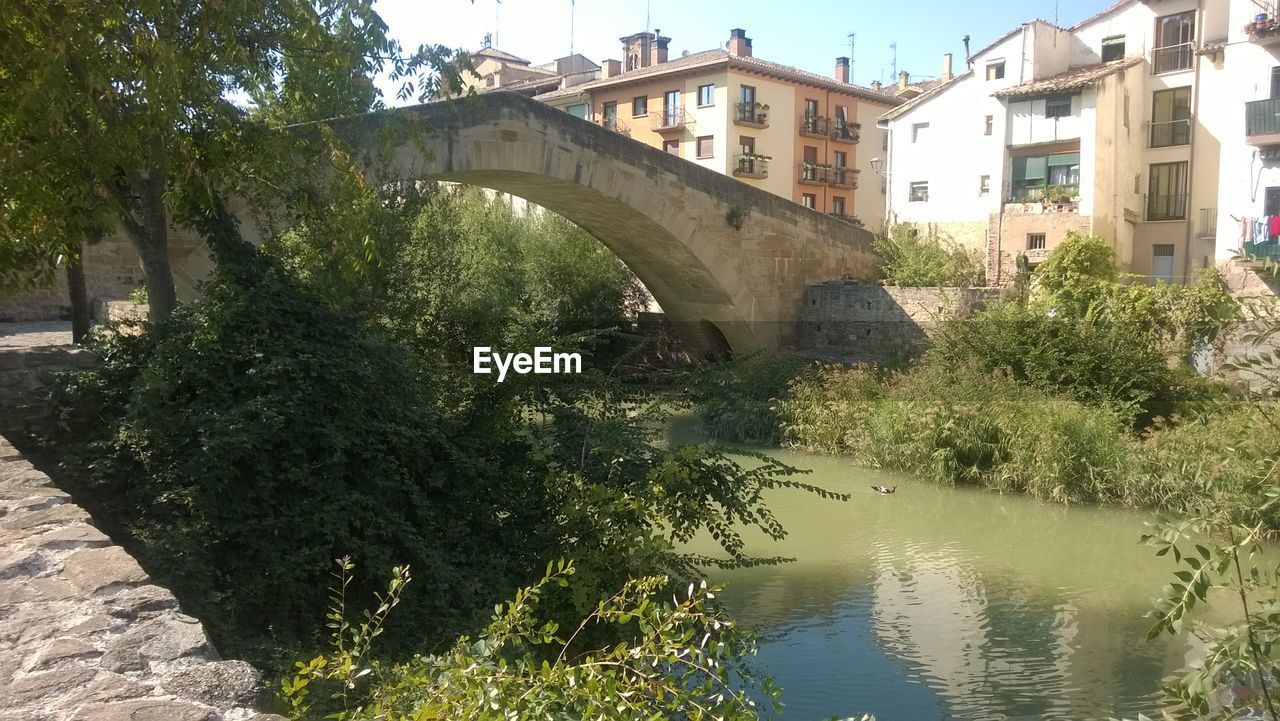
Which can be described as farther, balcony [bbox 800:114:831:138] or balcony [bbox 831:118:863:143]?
balcony [bbox 831:118:863:143]

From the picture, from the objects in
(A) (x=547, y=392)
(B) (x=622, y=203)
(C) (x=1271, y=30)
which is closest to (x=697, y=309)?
(B) (x=622, y=203)

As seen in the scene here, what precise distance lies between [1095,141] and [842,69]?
584 inches

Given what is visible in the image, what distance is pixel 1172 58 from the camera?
64.0 feet

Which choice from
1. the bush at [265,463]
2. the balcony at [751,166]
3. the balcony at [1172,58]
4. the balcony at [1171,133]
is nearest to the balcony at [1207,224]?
the balcony at [1171,133]

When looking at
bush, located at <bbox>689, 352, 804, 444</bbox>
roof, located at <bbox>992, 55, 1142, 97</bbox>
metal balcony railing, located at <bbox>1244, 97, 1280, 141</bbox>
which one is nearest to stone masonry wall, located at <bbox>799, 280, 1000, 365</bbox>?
bush, located at <bbox>689, 352, 804, 444</bbox>

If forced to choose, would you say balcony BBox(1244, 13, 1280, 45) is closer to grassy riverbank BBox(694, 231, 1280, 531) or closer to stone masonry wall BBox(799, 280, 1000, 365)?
grassy riverbank BBox(694, 231, 1280, 531)

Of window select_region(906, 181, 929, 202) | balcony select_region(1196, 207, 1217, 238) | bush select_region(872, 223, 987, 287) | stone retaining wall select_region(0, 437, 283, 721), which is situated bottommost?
stone retaining wall select_region(0, 437, 283, 721)

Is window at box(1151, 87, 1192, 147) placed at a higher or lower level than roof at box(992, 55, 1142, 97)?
lower

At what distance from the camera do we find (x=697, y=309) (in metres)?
18.6

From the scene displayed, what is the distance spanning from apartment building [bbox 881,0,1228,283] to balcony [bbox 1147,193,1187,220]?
0.03 m

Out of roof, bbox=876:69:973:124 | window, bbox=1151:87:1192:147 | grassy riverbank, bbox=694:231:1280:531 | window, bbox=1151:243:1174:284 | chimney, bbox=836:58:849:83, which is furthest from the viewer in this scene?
chimney, bbox=836:58:849:83

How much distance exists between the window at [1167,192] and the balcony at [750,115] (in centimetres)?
1010

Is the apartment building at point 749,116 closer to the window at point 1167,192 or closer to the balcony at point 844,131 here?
the balcony at point 844,131

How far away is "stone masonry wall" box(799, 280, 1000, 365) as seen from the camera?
1579cm
